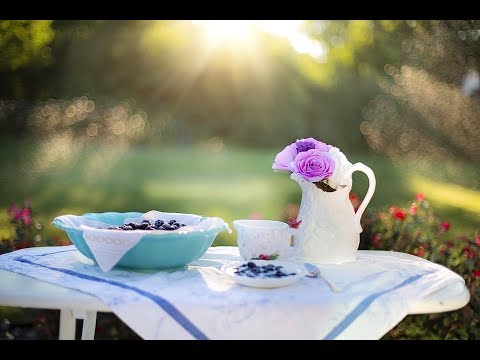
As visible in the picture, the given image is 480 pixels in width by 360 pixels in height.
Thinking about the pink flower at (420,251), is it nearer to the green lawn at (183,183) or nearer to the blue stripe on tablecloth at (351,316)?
the blue stripe on tablecloth at (351,316)

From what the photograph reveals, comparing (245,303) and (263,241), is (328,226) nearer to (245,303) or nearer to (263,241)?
(263,241)

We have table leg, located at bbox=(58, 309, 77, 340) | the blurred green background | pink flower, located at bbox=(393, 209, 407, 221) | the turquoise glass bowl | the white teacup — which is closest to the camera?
the turquoise glass bowl

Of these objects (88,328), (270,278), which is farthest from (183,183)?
(270,278)

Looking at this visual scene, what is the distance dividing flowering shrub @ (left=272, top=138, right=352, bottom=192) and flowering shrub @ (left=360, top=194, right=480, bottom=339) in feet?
2.99

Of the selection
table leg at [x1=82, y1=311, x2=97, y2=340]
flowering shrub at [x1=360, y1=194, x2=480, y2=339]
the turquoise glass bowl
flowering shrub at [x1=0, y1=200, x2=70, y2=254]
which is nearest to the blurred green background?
flowering shrub at [x1=360, y1=194, x2=480, y2=339]

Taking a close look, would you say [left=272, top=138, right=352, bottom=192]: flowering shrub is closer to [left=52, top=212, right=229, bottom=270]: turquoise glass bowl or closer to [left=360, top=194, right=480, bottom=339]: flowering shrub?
[left=52, top=212, right=229, bottom=270]: turquoise glass bowl

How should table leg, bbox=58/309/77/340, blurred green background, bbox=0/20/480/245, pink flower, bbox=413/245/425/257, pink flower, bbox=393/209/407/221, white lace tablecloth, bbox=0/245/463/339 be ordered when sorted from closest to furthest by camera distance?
white lace tablecloth, bbox=0/245/463/339
table leg, bbox=58/309/77/340
pink flower, bbox=393/209/407/221
pink flower, bbox=413/245/425/257
blurred green background, bbox=0/20/480/245

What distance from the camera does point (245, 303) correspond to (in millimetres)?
1018

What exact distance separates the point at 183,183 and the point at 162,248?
4.70 metres

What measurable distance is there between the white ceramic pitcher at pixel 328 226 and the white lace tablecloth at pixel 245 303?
14 centimetres

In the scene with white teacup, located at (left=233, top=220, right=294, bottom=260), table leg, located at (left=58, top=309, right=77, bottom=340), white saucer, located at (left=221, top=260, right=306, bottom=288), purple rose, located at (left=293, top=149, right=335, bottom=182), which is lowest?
table leg, located at (left=58, top=309, right=77, bottom=340)

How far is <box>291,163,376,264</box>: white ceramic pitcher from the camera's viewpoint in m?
1.33
